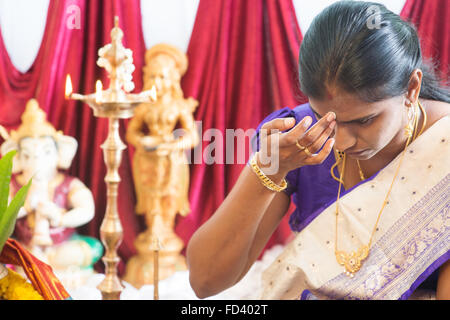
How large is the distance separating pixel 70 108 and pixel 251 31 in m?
0.70

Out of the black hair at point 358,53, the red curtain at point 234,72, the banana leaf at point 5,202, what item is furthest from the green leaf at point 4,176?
the red curtain at point 234,72

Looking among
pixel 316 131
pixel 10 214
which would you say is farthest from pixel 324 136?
pixel 10 214

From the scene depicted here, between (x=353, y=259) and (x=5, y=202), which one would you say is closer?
(x=5, y=202)

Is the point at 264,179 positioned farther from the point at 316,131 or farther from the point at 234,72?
the point at 234,72

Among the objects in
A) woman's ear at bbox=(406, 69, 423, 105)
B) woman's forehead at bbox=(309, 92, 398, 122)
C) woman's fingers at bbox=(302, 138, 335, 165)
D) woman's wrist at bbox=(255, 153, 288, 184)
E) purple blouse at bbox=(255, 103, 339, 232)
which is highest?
woman's ear at bbox=(406, 69, 423, 105)

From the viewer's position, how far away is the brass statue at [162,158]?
73.1 inches

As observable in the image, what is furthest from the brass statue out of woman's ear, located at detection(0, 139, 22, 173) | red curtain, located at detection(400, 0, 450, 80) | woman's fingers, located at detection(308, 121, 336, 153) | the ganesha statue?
woman's fingers, located at detection(308, 121, 336, 153)

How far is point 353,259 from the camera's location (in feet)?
3.14

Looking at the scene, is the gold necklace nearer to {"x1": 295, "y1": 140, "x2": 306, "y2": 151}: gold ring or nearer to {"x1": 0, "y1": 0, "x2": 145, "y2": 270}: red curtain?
{"x1": 295, "y1": 140, "x2": 306, "y2": 151}: gold ring

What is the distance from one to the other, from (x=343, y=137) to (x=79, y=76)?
4.21 ft

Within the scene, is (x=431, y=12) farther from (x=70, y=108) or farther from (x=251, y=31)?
(x=70, y=108)

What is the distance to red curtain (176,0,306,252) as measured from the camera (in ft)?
6.24

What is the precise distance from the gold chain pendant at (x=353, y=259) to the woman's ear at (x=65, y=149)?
1.18 meters
